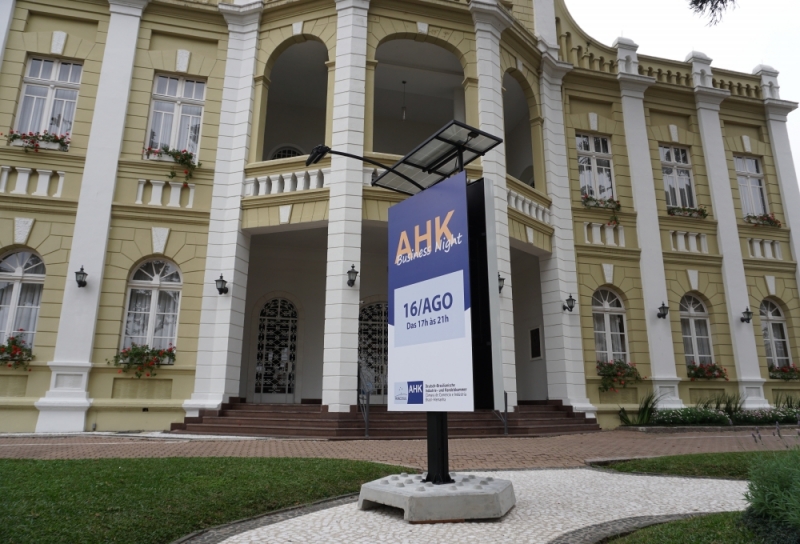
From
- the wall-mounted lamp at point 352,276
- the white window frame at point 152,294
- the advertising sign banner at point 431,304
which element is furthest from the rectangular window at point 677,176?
the white window frame at point 152,294

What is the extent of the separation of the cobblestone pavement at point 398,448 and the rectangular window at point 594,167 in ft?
24.9

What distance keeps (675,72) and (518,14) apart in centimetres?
568

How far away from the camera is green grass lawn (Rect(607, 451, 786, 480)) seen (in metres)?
6.69

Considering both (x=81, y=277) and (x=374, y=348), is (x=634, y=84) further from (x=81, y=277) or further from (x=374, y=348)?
(x=81, y=277)

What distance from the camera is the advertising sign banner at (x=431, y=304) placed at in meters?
4.69

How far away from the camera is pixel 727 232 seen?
16734 millimetres

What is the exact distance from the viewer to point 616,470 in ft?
23.4

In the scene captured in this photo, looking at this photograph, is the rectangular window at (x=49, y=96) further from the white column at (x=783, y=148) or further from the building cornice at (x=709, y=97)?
the white column at (x=783, y=148)

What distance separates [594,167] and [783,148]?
7296mm

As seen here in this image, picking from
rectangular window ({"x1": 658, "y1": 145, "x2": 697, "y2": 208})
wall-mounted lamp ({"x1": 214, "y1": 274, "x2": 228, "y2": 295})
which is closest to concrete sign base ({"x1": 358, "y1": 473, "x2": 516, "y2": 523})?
wall-mounted lamp ({"x1": 214, "y1": 274, "x2": 228, "y2": 295})

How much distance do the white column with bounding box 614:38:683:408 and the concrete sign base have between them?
12.0 m

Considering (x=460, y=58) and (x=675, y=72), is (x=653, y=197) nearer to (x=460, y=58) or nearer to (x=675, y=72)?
(x=675, y=72)

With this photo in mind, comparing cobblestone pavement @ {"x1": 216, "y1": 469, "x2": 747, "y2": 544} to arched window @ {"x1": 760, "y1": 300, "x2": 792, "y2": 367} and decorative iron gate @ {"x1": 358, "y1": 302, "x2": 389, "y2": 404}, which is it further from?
arched window @ {"x1": 760, "y1": 300, "x2": 792, "y2": 367}

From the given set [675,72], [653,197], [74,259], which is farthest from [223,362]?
[675,72]
